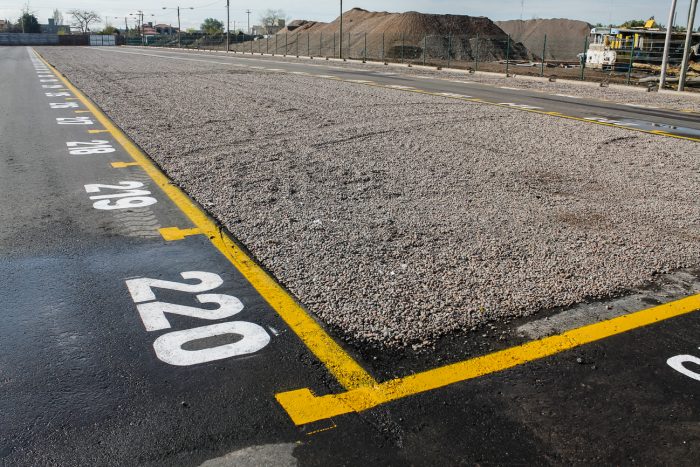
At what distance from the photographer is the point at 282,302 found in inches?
160

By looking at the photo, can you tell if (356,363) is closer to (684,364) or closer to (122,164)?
(684,364)

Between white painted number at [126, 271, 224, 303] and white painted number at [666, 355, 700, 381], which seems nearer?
white painted number at [666, 355, 700, 381]

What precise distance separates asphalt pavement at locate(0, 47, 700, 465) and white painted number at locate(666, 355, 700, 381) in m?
0.01

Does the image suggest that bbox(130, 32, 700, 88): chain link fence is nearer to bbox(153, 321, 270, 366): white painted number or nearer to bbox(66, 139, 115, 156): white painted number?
A: bbox(66, 139, 115, 156): white painted number

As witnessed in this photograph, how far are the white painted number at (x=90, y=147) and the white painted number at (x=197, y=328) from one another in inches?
215

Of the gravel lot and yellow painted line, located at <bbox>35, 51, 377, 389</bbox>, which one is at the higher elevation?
the gravel lot

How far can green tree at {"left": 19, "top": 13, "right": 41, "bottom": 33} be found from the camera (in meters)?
140

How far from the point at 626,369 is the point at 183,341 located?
245 centimetres

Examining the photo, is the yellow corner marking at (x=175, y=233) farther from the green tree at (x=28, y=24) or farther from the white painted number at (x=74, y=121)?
the green tree at (x=28, y=24)

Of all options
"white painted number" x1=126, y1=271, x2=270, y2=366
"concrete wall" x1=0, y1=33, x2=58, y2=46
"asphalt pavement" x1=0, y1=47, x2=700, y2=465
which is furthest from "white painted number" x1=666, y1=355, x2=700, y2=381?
"concrete wall" x1=0, y1=33, x2=58, y2=46

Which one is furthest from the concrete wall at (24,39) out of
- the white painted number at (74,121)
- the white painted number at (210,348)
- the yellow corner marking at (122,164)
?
the white painted number at (210,348)

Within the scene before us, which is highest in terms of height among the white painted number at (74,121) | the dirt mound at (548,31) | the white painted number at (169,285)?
the dirt mound at (548,31)

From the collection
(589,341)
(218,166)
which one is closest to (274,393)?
(589,341)

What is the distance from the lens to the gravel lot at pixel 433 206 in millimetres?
4184
